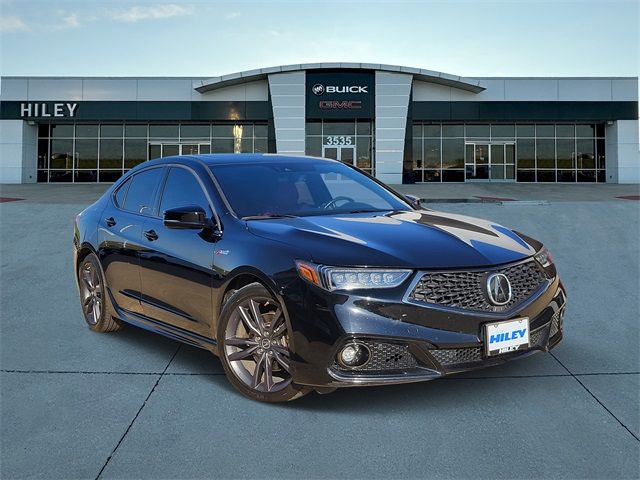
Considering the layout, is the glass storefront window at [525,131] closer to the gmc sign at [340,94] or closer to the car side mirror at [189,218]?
the gmc sign at [340,94]

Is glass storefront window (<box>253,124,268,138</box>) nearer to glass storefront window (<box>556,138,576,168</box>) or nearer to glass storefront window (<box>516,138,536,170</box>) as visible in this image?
glass storefront window (<box>516,138,536,170</box>)

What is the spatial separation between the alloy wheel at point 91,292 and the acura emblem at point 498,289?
3574 mm

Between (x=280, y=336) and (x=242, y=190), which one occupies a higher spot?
(x=242, y=190)

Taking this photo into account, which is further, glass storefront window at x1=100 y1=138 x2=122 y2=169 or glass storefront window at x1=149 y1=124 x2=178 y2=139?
glass storefront window at x1=100 y1=138 x2=122 y2=169

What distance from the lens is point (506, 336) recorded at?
3.36m

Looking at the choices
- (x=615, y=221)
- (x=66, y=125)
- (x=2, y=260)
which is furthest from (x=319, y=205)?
(x=66, y=125)

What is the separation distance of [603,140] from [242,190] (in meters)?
36.8

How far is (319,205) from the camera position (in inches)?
176

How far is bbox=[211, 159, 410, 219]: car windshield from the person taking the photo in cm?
419

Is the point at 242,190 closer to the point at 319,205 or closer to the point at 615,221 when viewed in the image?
the point at 319,205

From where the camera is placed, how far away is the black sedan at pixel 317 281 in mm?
3195

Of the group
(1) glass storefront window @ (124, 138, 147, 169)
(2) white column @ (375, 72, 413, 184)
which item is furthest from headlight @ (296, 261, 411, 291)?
(1) glass storefront window @ (124, 138, 147, 169)

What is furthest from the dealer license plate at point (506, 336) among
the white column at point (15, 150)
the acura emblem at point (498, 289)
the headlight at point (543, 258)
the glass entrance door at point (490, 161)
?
the white column at point (15, 150)

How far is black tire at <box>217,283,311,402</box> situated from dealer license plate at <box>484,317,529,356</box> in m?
1.08
